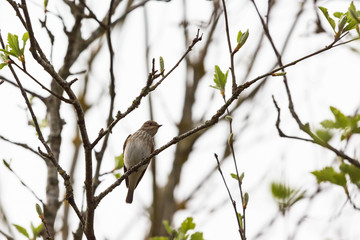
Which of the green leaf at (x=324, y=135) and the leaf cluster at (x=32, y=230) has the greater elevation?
the leaf cluster at (x=32, y=230)

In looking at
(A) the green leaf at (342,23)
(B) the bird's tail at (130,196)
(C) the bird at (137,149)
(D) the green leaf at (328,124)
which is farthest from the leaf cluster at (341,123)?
(B) the bird's tail at (130,196)

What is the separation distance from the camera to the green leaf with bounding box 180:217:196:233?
4551 mm

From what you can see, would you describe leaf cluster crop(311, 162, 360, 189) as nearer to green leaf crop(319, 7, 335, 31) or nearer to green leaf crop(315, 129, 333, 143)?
green leaf crop(315, 129, 333, 143)

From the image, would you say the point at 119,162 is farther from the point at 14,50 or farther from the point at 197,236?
the point at 14,50

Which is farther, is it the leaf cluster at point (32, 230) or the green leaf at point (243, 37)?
the leaf cluster at point (32, 230)

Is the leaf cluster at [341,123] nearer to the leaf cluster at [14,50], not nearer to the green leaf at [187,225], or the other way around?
the green leaf at [187,225]

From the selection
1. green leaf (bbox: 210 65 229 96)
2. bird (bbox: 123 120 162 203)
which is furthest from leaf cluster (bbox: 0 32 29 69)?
bird (bbox: 123 120 162 203)

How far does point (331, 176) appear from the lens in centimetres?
383

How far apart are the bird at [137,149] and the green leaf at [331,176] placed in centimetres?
420


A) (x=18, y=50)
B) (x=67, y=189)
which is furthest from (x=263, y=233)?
(x=18, y=50)

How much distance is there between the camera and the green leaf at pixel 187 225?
455cm

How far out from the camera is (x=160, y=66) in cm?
366

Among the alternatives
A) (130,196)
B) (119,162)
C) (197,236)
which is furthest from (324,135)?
(130,196)

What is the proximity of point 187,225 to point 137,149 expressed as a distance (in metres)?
3.63
